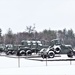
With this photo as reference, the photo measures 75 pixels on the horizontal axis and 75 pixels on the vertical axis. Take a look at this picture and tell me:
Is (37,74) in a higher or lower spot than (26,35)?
lower

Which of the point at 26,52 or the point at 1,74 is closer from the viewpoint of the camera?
the point at 1,74

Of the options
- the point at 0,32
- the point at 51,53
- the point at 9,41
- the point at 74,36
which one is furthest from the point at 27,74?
the point at 74,36

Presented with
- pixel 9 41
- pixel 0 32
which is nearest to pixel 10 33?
pixel 0 32

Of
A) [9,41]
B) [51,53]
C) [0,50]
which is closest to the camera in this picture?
[51,53]

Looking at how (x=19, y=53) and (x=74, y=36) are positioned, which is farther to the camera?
(x=74, y=36)

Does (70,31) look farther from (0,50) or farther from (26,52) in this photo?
(26,52)

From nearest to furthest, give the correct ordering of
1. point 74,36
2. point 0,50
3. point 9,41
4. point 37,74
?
1. point 37,74
2. point 0,50
3. point 9,41
4. point 74,36

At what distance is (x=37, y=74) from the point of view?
17203 mm

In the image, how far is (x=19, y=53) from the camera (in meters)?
49.7

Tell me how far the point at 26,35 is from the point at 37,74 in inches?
4654

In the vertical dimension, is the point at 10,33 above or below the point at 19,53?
above

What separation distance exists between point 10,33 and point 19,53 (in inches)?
3776

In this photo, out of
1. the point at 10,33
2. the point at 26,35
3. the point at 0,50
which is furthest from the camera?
the point at 10,33

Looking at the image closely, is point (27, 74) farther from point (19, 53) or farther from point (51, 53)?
point (19, 53)
